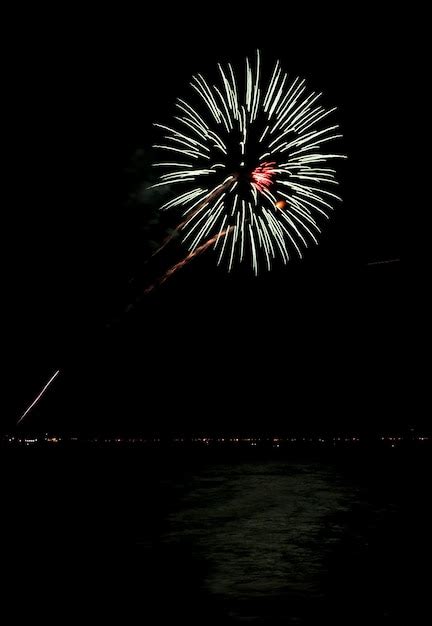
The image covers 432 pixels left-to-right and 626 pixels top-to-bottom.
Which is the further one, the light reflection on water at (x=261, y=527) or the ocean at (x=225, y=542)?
the light reflection on water at (x=261, y=527)

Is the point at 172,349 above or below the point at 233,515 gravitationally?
above

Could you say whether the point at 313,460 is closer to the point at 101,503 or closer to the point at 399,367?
the point at 101,503

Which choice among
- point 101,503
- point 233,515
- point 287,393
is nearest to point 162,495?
point 101,503

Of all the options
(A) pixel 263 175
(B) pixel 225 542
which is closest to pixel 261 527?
(B) pixel 225 542

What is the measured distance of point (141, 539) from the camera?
9.83m

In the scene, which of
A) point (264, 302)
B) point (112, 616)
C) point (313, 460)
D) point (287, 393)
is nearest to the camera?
point (112, 616)

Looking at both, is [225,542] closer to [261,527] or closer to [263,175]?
[261,527]

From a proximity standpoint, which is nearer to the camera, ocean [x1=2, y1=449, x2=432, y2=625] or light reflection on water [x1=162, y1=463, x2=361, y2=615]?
ocean [x1=2, y1=449, x2=432, y2=625]

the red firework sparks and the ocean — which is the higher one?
the red firework sparks

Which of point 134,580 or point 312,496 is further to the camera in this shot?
point 312,496

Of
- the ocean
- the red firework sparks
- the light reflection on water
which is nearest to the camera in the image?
the ocean

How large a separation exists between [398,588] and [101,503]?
637 centimetres

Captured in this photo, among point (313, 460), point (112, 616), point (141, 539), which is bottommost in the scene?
point (112, 616)

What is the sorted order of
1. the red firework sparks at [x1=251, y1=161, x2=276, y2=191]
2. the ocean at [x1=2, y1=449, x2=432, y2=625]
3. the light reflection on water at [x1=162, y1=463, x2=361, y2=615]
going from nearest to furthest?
the ocean at [x1=2, y1=449, x2=432, y2=625] < the light reflection on water at [x1=162, y1=463, x2=361, y2=615] < the red firework sparks at [x1=251, y1=161, x2=276, y2=191]
